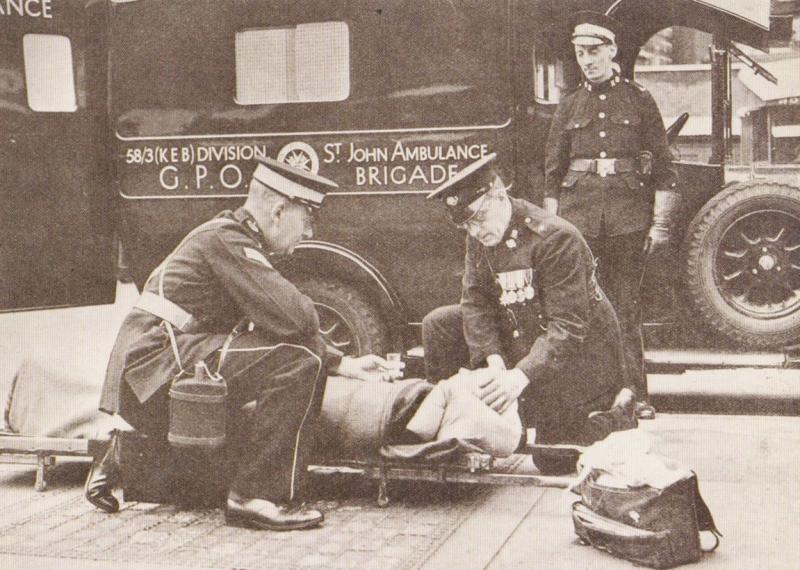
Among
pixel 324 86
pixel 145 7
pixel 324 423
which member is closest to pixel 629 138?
pixel 324 86

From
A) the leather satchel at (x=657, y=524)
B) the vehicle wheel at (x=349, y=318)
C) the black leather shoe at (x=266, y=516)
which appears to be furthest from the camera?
the vehicle wheel at (x=349, y=318)

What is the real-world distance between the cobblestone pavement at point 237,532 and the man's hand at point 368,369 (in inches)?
16.5

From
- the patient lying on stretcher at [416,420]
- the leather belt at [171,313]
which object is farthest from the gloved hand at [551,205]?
the leather belt at [171,313]

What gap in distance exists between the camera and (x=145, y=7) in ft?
18.7

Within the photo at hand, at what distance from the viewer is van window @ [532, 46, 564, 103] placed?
541 cm

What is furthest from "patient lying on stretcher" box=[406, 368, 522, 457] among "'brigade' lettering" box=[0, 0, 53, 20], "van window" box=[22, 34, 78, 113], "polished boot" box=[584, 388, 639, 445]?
"'brigade' lettering" box=[0, 0, 53, 20]

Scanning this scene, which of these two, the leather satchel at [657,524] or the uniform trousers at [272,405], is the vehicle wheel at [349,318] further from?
the leather satchel at [657,524]

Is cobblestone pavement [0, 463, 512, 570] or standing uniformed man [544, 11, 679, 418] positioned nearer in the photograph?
cobblestone pavement [0, 463, 512, 570]

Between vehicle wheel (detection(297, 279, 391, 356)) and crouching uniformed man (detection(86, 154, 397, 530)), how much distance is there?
4.77 ft

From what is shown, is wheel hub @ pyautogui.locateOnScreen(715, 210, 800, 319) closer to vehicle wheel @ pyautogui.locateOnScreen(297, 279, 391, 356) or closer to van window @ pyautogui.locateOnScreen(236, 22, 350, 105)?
vehicle wheel @ pyautogui.locateOnScreen(297, 279, 391, 356)

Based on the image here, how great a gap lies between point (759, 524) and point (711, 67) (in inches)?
101

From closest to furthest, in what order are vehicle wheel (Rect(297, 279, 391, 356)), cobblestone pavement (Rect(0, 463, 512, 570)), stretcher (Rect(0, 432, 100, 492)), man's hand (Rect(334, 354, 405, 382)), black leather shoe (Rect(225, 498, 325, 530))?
1. cobblestone pavement (Rect(0, 463, 512, 570))
2. black leather shoe (Rect(225, 498, 325, 530))
3. man's hand (Rect(334, 354, 405, 382))
4. stretcher (Rect(0, 432, 100, 492))
5. vehicle wheel (Rect(297, 279, 391, 356))

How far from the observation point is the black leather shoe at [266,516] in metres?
3.82

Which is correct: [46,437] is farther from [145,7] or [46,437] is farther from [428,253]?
[145,7]
